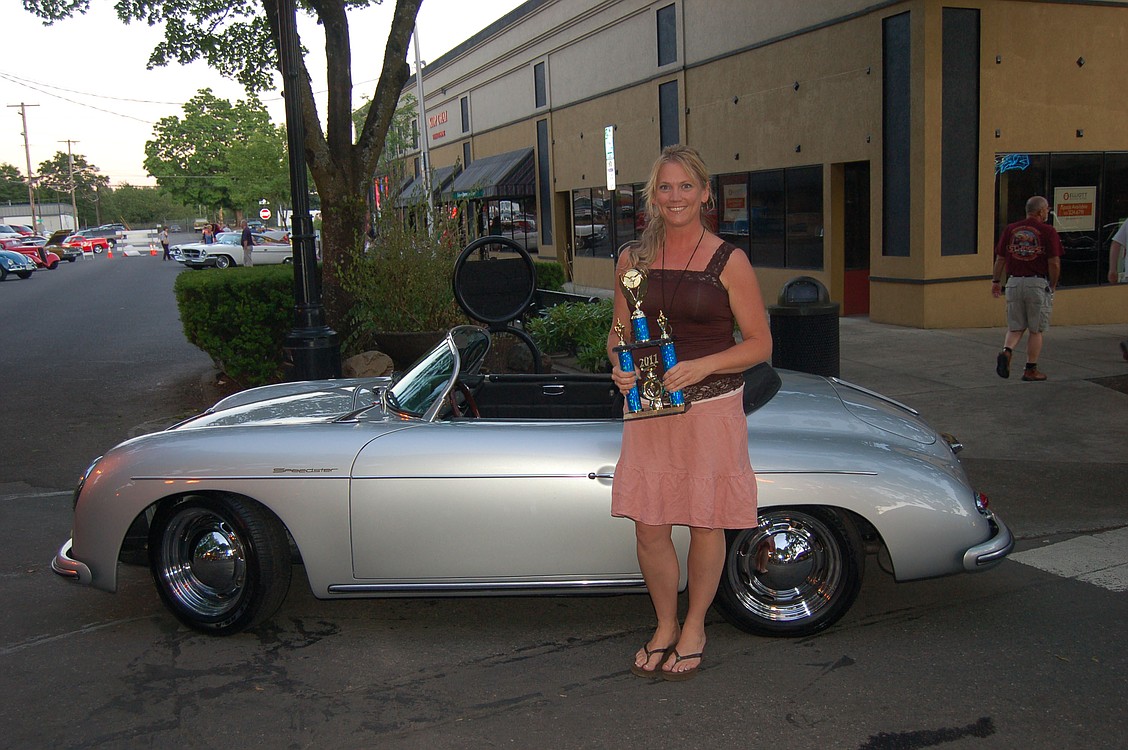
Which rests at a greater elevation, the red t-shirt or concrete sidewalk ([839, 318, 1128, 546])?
the red t-shirt

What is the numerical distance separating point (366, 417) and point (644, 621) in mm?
1484

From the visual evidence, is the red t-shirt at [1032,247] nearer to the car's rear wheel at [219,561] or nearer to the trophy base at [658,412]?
the trophy base at [658,412]

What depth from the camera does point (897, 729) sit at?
3354 mm

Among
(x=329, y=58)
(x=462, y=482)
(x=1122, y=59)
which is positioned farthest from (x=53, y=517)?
(x=1122, y=59)

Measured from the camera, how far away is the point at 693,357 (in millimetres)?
3502

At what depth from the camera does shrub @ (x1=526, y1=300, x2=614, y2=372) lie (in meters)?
9.53

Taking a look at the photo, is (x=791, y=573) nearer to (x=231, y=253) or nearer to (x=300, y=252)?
(x=300, y=252)

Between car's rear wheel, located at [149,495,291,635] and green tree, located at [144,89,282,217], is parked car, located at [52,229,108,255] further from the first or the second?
car's rear wheel, located at [149,495,291,635]

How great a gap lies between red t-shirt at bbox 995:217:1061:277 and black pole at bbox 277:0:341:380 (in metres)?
6.29

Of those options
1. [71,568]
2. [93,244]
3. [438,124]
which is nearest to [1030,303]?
[71,568]

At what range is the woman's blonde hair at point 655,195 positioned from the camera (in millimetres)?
3518

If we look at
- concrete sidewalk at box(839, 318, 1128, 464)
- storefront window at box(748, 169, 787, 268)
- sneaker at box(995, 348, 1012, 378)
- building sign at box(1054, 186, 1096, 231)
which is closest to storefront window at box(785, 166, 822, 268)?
storefront window at box(748, 169, 787, 268)

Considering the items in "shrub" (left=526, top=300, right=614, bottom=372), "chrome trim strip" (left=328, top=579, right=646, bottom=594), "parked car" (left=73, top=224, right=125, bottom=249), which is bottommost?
"chrome trim strip" (left=328, top=579, right=646, bottom=594)

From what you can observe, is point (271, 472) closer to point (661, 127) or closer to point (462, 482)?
point (462, 482)
